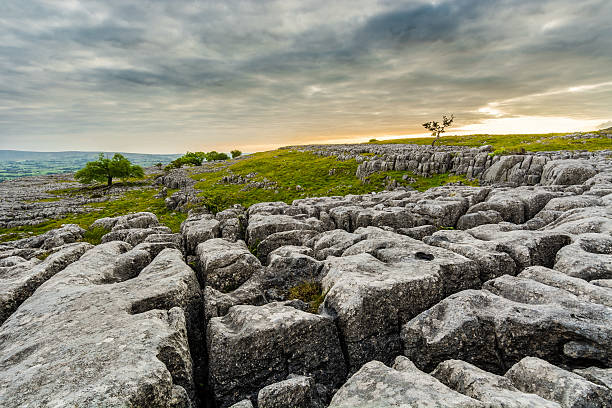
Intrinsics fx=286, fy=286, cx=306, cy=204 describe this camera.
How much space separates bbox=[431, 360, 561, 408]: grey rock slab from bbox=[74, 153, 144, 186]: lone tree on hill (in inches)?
4743

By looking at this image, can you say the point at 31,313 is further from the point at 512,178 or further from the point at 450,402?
the point at 512,178

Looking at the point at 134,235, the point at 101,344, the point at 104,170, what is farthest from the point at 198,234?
the point at 104,170

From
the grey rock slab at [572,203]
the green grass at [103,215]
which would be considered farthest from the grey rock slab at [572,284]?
the green grass at [103,215]

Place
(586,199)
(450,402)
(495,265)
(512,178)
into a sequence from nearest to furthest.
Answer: (450,402), (495,265), (586,199), (512,178)

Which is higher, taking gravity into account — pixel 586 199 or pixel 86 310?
pixel 586 199

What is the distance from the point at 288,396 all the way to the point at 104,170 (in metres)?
124

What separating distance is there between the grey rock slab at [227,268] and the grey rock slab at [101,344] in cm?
135

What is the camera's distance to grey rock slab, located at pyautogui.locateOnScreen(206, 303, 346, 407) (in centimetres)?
1115

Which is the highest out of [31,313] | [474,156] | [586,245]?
[474,156]

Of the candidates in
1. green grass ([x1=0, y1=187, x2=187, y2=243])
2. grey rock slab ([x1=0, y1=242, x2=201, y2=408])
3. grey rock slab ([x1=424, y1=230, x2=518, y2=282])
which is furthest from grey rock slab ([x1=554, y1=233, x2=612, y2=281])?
green grass ([x1=0, y1=187, x2=187, y2=243])

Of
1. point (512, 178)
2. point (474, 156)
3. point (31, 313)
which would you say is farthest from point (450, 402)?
point (474, 156)

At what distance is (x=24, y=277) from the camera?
17.7 m

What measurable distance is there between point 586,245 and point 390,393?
17234mm

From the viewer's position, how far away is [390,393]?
822 centimetres
